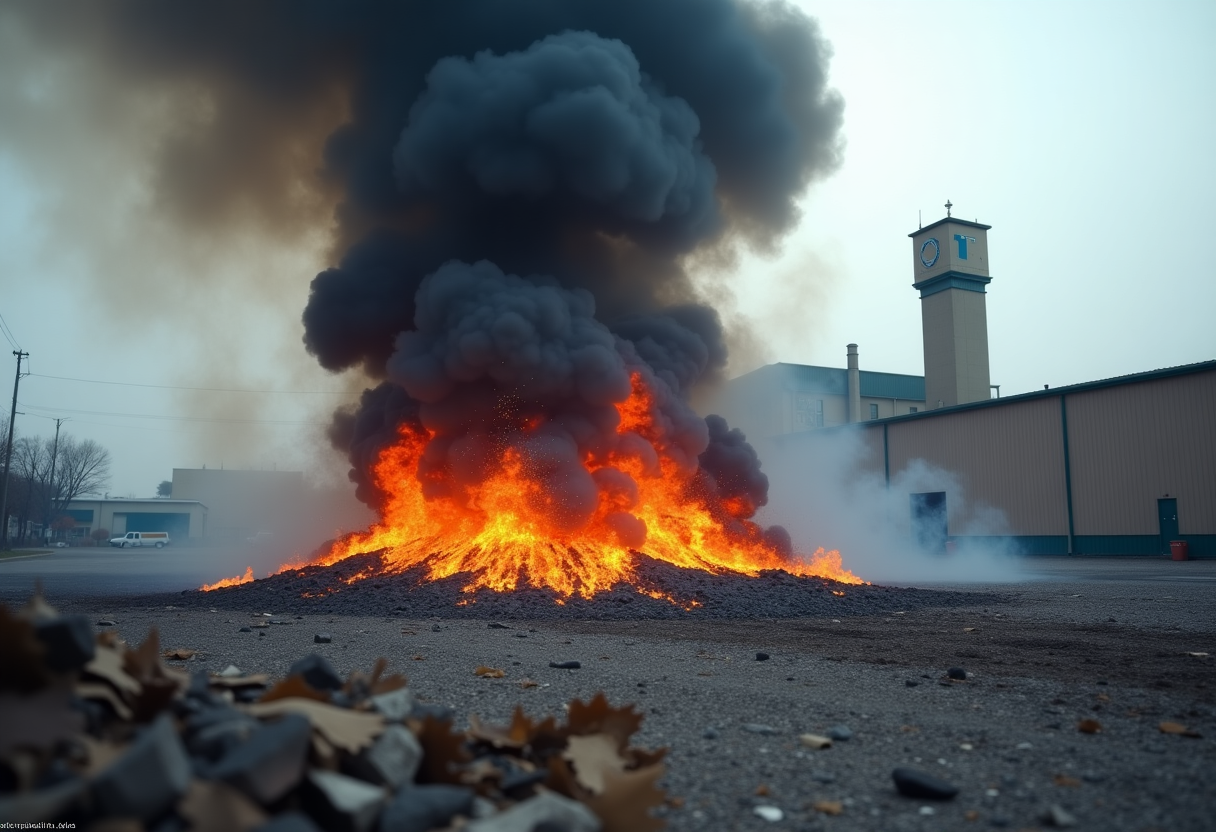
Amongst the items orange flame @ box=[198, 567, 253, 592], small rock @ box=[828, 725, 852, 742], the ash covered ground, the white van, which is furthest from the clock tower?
the white van

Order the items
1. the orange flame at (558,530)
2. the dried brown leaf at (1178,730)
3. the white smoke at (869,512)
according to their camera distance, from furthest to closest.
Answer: the white smoke at (869,512) < the orange flame at (558,530) < the dried brown leaf at (1178,730)

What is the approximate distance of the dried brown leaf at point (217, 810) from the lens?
2.71 m

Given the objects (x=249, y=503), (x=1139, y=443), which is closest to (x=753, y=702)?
(x=1139, y=443)

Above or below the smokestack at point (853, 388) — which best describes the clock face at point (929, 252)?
above

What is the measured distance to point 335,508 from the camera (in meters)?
28.1

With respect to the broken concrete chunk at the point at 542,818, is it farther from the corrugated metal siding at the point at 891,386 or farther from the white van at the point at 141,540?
the white van at the point at 141,540

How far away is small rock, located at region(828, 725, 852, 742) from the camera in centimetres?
532

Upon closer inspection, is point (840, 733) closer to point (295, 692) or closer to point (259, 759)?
point (295, 692)

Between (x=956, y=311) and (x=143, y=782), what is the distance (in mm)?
50469

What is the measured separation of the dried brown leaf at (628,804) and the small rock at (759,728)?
2.04 m

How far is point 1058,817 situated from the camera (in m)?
3.74

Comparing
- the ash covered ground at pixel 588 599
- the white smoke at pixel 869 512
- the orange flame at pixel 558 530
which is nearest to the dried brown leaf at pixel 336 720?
the ash covered ground at pixel 588 599

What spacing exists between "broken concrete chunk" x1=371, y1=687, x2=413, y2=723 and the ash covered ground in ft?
30.2

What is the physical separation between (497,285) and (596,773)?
15891 millimetres
